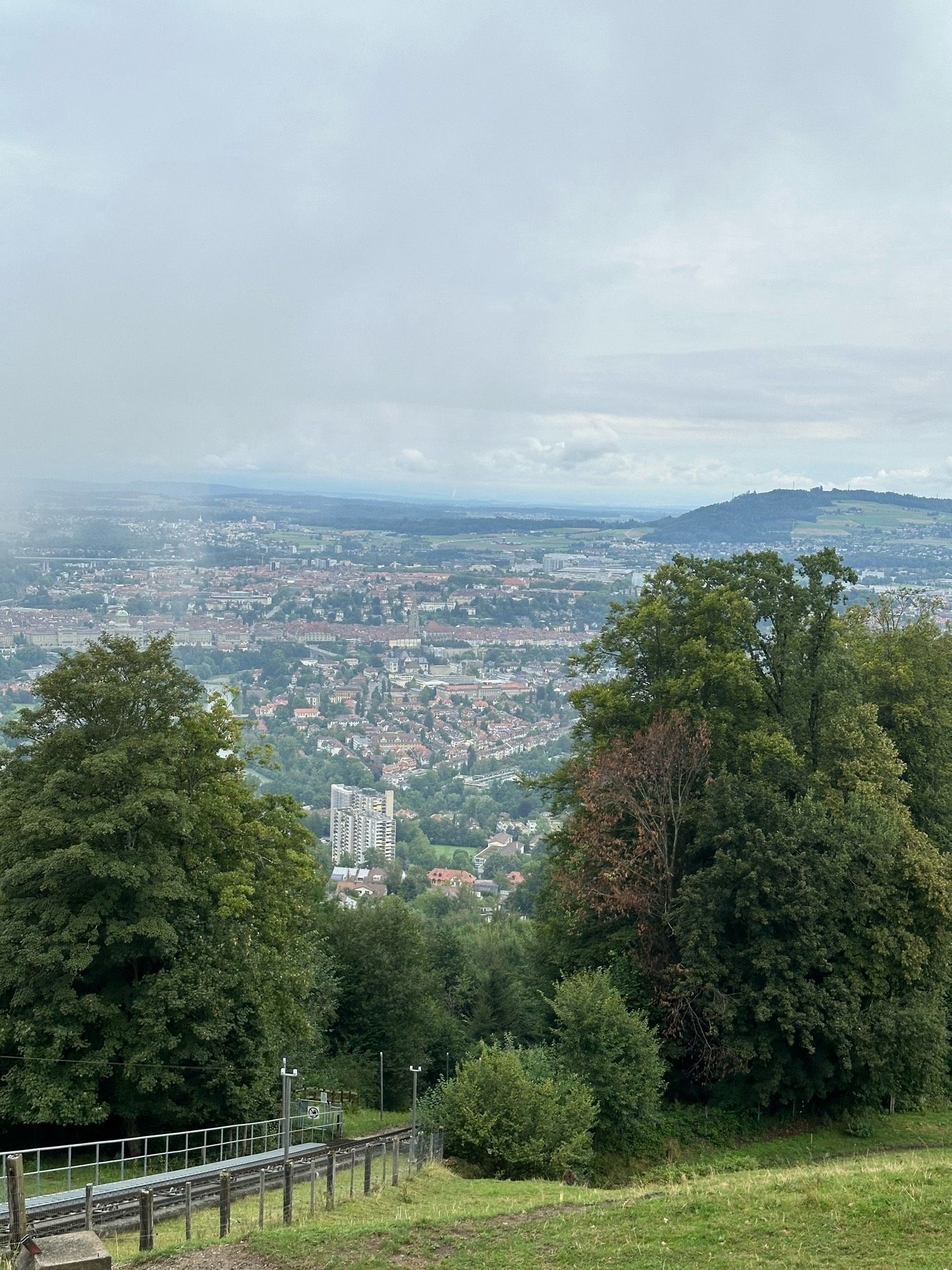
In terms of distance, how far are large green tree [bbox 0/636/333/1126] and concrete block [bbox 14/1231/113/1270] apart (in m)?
14.7

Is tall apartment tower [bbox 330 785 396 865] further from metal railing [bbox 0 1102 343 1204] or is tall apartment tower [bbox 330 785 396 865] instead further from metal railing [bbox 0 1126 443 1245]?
metal railing [bbox 0 1126 443 1245]

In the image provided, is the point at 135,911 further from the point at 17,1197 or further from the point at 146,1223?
the point at 17,1197

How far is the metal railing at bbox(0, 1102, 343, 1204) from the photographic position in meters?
21.0

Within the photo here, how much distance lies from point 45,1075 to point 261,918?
6526 mm

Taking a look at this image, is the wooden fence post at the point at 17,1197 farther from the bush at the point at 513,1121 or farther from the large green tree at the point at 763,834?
the large green tree at the point at 763,834

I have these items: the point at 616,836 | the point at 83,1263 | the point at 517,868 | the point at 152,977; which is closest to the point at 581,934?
the point at 616,836

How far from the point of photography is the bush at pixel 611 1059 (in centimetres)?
2433

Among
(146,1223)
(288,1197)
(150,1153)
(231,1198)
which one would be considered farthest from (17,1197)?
(150,1153)

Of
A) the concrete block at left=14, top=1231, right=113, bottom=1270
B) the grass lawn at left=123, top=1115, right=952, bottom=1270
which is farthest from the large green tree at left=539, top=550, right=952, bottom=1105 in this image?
the concrete block at left=14, top=1231, right=113, bottom=1270

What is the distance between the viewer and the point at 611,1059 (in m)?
24.6

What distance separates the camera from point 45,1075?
78.6ft

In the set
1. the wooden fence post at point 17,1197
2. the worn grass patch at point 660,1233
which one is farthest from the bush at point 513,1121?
the wooden fence post at point 17,1197

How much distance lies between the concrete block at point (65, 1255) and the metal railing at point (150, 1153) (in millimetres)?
9649

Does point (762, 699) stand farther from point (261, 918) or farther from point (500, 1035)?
point (500, 1035)
